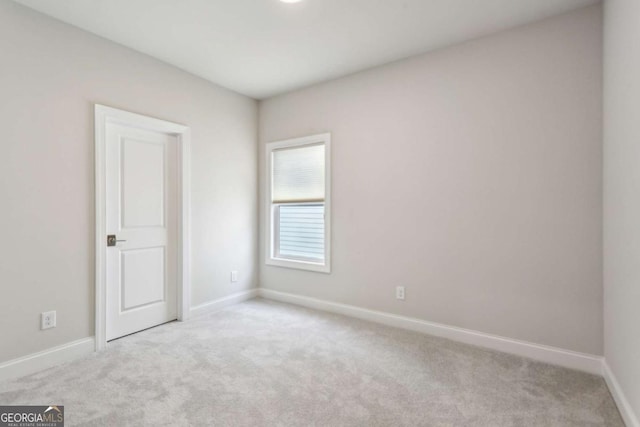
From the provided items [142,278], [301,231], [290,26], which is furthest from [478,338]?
Result: [142,278]

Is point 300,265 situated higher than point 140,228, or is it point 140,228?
point 140,228

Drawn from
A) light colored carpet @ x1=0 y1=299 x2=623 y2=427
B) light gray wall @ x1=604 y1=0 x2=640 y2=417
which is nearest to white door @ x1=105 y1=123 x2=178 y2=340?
light colored carpet @ x1=0 y1=299 x2=623 y2=427

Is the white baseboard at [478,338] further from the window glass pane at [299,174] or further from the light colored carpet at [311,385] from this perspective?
the window glass pane at [299,174]

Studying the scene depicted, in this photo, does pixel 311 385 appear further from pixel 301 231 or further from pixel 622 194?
pixel 622 194

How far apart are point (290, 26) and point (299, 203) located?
1.99m

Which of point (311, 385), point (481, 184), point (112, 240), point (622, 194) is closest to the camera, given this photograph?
point (622, 194)

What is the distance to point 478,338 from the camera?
2.72m

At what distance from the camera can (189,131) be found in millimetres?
3420

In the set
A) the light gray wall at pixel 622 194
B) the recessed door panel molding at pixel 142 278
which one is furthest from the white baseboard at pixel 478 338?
the recessed door panel molding at pixel 142 278

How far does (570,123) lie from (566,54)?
530 millimetres

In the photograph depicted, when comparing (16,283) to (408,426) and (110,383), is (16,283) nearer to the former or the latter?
(110,383)

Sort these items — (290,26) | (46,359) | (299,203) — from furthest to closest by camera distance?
(299,203), (290,26), (46,359)

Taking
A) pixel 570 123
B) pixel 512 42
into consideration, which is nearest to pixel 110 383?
pixel 570 123

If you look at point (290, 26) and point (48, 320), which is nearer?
point (48, 320)
